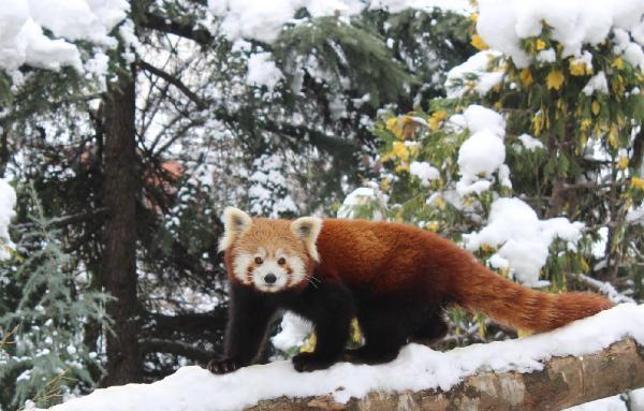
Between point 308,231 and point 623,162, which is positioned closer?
point 308,231

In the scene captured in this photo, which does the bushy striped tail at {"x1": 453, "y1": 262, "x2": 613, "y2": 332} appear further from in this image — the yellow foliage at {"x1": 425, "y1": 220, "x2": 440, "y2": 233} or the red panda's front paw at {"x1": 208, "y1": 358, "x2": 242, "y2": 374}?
the yellow foliage at {"x1": 425, "y1": 220, "x2": 440, "y2": 233}

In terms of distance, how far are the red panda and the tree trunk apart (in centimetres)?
454

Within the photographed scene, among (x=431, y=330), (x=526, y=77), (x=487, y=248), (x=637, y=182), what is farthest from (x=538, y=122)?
(x=431, y=330)

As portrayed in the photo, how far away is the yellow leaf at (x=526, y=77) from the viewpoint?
4832 mm

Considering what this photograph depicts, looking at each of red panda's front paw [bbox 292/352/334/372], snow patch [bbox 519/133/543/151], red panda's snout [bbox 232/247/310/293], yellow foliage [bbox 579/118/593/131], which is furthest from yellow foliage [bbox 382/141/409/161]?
red panda's front paw [bbox 292/352/334/372]

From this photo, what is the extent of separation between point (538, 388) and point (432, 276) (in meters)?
0.52

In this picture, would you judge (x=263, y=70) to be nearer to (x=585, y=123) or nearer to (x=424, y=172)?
(x=424, y=172)

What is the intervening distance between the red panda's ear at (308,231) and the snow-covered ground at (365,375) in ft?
1.33

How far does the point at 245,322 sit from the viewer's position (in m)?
2.99

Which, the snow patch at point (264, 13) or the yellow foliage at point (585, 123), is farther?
the snow patch at point (264, 13)

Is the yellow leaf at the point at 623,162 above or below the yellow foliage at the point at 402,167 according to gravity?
below

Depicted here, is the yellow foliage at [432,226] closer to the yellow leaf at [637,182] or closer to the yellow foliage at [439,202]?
the yellow foliage at [439,202]

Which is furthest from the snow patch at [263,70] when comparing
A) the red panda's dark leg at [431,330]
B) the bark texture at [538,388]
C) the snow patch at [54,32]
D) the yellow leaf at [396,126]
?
the bark texture at [538,388]

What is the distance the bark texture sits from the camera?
272cm
